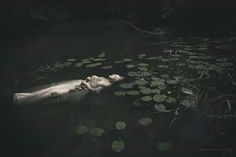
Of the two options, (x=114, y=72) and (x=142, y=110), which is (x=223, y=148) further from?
(x=114, y=72)

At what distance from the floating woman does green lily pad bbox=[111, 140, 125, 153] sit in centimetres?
81

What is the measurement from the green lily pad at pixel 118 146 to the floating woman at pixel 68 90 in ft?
2.67

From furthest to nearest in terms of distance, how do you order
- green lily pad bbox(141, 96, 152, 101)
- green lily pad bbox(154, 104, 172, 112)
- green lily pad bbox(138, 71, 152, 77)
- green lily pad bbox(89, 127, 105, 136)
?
green lily pad bbox(138, 71, 152, 77) < green lily pad bbox(141, 96, 152, 101) < green lily pad bbox(154, 104, 172, 112) < green lily pad bbox(89, 127, 105, 136)

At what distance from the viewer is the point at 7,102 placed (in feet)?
8.63

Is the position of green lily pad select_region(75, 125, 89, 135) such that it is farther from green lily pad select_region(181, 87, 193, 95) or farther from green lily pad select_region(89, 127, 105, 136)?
green lily pad select_region(181, 87, 193, 95)

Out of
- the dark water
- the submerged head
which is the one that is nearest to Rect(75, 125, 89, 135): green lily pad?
the dark water

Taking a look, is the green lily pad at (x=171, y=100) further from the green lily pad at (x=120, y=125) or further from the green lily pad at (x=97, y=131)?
the green lily pad at (x=97, y=131)

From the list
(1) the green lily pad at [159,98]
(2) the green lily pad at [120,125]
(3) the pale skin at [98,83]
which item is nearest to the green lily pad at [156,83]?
(1) the green lily pad at [159,98]

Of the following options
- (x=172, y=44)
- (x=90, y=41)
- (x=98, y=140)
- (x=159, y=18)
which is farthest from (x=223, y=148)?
(x=159, y=18)

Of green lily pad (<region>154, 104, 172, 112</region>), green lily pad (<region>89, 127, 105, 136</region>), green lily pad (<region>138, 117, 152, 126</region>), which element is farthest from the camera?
green lily pad (<region>154, 104, 172, 112</region>)

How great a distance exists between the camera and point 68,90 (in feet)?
8.83

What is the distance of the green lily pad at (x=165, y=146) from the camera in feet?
6.10

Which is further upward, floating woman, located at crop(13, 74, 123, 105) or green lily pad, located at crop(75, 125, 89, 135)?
floating woman, located at crop(13, 74, 123, 105)

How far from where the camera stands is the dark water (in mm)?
1952
